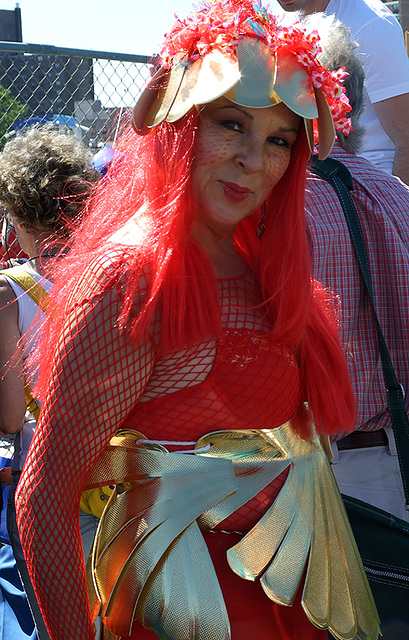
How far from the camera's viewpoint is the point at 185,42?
128 cm

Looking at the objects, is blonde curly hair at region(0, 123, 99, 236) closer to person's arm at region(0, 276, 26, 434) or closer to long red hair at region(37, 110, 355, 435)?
person's arm at region(0, 276, 26, 434)

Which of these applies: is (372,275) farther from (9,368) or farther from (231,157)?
(9,368)

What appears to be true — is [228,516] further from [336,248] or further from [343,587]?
[336,248]

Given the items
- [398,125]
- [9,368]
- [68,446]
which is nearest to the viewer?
[68,446]

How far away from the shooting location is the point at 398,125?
2.48m

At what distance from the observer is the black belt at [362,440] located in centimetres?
191

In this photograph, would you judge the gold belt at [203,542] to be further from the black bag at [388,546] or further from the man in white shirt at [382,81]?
the man in white shirt at [382,81]

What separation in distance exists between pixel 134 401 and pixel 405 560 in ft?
2.83

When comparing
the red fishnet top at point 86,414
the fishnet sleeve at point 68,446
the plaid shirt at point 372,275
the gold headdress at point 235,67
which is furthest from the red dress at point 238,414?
the plaid shirt at point 372,275

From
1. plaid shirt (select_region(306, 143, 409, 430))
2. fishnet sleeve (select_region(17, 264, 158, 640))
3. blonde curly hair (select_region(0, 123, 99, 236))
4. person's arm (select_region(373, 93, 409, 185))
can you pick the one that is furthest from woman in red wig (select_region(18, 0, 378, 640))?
person's arm (select_region(373, 93, 409, 185))

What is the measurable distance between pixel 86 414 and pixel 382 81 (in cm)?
188

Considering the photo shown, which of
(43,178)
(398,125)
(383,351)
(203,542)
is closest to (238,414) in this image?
(203,542)

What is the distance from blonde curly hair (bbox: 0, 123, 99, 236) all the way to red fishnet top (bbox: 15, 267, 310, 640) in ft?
3.55

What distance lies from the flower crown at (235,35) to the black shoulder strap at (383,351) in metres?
0.51
